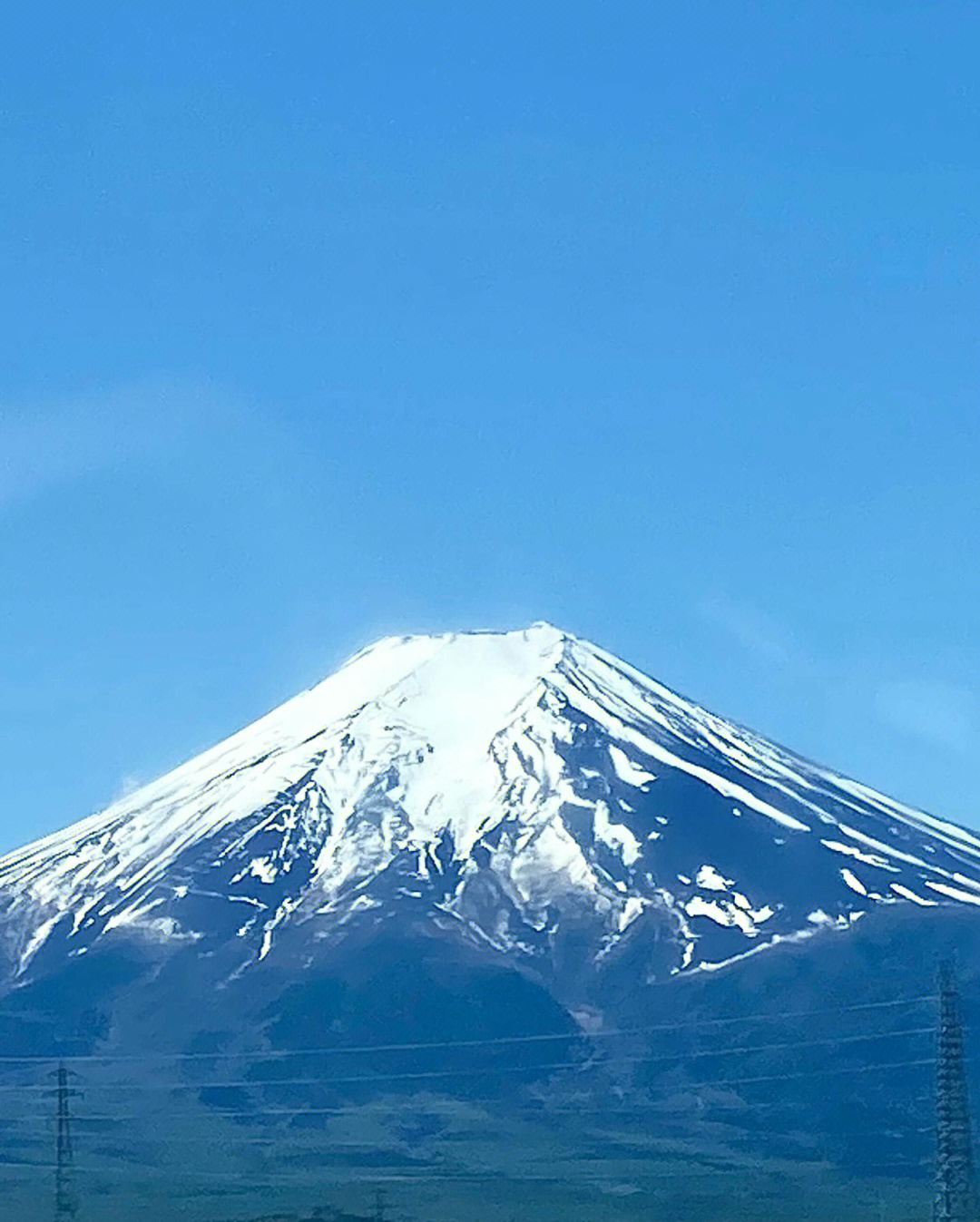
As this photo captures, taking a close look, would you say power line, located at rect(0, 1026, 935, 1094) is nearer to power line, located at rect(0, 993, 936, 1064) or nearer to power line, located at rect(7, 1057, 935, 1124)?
power line, located at rect(7, 1057, 935, 1124)

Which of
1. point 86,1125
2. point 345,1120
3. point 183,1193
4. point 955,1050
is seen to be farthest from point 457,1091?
point 955,1050

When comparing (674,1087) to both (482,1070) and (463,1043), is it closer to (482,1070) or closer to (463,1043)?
(482,1070)

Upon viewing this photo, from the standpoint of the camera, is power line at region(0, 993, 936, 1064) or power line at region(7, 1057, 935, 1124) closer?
power line at region(7, 1057, 935, 1124)

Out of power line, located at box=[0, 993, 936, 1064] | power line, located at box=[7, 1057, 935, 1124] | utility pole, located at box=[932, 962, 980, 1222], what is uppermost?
power line, located at box=[0, 993, 936, 1064]

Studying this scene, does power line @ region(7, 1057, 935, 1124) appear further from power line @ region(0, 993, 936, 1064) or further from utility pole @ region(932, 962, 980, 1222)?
utility pole @ region(932, 962, 980, 1222)

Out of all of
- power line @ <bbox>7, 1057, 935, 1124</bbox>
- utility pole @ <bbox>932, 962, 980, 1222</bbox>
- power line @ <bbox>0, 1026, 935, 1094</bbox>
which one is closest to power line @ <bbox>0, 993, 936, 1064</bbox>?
power line @ <bbox>0, 1026, 935, 1094</bbox>

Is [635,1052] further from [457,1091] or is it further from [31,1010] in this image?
[31,1010]

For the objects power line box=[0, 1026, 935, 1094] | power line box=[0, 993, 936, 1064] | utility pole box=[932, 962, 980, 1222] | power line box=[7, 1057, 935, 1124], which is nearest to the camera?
utility pole box=[932, 962, 980, 1222]

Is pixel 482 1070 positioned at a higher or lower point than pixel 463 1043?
lower

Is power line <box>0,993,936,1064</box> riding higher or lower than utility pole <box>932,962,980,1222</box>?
higher

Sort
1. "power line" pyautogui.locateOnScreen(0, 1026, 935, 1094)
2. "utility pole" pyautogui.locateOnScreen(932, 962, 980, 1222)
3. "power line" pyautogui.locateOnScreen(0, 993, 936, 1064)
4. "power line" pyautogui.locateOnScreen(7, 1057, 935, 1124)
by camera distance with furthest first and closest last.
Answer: "power line" pyautogui.locateOnScreen(0, 993, 936, 1064) → "power line" pyautogui.locateOnScreen(0, 1026, 935, 1094) → "power line" pyautogui.locateOnScreen(7, 1057, 935, 1124) → "utility pole" pyautogui.locateOnScreen(932, 962, 980, 1222)

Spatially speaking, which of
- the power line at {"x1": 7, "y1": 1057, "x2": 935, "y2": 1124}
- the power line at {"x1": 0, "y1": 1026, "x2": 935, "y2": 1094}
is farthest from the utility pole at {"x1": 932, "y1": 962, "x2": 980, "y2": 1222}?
the power line at {"x1": 0, "y1": 1026, "x2": 935, "y2": 1094}

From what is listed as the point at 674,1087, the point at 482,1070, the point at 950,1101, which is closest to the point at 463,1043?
the point at 482,1070

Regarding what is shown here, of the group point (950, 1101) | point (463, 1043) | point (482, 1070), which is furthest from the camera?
point (463, 1043)
